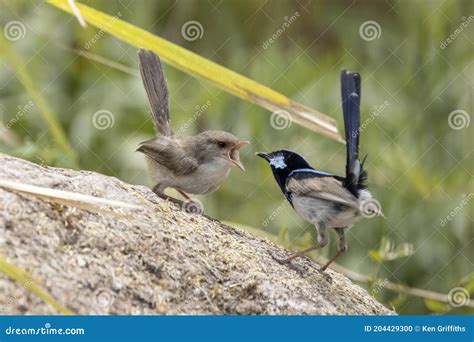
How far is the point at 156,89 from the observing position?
5996 mm

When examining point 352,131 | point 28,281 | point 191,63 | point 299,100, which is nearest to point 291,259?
point 352,131

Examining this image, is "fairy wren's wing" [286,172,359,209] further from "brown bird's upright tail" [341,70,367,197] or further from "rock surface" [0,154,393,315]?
"rock surface" [0,154,393,315]

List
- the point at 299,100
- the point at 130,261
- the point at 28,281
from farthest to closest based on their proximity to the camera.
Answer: the point at 299,100 < the point at 130,261 < the point at 28,281

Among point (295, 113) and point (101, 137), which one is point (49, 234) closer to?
point (295, 113)

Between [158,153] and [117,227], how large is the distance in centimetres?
132

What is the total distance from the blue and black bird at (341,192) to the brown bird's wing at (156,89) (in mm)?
975

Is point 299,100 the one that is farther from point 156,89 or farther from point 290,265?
point 290,265

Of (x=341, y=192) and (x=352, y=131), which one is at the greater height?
(x=352, y=131)

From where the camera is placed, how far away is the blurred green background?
6.82m

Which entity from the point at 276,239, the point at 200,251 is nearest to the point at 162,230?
the point at 200,251

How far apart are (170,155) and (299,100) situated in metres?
1.66

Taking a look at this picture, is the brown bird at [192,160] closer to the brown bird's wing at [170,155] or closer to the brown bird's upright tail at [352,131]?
the brown bird's wing at [170,155]

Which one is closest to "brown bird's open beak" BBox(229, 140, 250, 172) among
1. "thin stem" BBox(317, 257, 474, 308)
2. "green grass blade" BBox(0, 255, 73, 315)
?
"thin stem" BBox(317, 257, 474, 308)

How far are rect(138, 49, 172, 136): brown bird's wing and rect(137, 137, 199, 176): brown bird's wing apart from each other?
0.52ft
